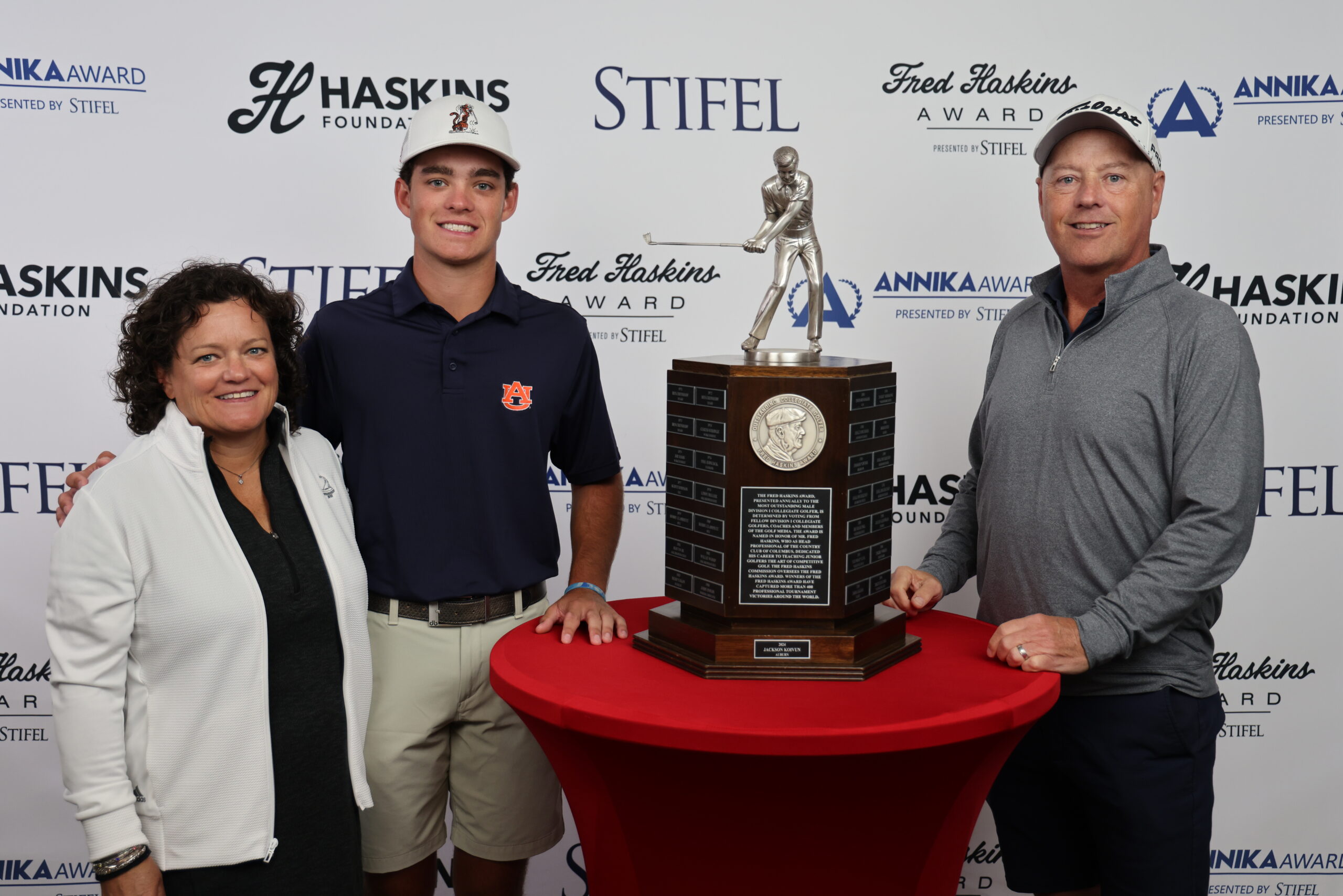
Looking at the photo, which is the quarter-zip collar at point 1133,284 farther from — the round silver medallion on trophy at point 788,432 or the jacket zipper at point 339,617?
the jacket zipper at point 339,617

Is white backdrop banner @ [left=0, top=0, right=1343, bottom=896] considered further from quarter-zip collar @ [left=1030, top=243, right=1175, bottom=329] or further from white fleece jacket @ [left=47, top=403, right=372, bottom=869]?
white fleece jacket @ [left=47, top=403, right=372, bottom=869]

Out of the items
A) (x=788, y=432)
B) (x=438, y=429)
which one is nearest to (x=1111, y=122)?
(x=788, y=432)

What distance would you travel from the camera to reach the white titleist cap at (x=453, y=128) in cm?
209

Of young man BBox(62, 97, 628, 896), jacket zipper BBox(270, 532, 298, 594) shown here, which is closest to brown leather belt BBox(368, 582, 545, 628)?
young man BBox(62, 97, 628, 896)

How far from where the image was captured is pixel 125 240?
3.14 m

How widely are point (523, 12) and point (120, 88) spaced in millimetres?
1221

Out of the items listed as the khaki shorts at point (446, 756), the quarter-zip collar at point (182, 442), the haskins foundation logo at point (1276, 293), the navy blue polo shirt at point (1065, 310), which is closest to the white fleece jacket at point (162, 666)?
the quarter-zip collar at point (182, 442)

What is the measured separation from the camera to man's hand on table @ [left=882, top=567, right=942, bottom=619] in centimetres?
208

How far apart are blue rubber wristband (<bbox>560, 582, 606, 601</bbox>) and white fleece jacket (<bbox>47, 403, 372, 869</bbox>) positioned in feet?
1.97

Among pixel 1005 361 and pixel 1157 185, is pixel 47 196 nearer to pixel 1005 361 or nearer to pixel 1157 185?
pixel 1005 361

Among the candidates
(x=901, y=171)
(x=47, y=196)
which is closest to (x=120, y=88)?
(x=47, y=196)

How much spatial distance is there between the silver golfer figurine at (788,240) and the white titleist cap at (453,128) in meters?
0.66

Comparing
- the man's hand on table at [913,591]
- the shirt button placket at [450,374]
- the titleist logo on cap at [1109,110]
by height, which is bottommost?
the man's hand on table at [913,591]

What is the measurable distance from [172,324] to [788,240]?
3.51 ft
